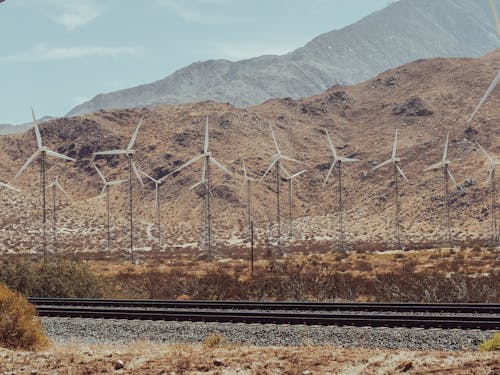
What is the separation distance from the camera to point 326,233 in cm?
11875

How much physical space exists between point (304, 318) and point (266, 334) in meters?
2.36

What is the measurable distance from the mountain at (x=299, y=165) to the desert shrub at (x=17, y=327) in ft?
280

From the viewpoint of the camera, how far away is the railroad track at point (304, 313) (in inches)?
804

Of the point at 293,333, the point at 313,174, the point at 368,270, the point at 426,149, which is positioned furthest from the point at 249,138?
the point at 293,333

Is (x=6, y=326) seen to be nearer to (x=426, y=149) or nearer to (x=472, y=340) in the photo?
(x=472, y=340)

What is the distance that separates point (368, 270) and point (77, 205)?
3617 inches

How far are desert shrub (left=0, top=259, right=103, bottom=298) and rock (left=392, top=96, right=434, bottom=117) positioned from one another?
12734 centimetres

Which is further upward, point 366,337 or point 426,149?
point 426,149

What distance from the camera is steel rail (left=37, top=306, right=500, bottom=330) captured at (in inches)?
785

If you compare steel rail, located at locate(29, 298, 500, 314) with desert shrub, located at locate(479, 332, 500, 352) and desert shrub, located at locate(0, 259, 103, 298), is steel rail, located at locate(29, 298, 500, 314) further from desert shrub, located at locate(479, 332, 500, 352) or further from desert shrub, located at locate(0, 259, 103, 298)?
desert shrub, located at locate(479, 332, 500, 352)

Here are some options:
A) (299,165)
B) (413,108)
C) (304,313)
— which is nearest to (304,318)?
(304,313)

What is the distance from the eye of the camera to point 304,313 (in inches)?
902

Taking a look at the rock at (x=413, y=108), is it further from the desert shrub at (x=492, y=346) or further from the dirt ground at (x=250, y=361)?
the dirt ground at (x=250, y=361)

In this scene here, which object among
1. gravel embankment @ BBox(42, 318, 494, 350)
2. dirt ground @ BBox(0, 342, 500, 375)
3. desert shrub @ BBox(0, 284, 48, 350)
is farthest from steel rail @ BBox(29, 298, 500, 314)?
desert shrub @ BBox(0, 284, 48, 350)
